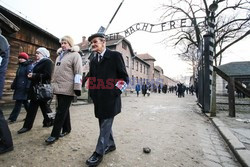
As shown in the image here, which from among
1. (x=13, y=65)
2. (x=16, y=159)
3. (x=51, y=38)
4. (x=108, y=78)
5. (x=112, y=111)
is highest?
(x=51, y=38)

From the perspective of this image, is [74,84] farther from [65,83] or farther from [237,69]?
Answer: [237,69]

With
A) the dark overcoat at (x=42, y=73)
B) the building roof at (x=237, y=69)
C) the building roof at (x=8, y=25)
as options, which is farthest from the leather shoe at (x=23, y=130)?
the building roof at (x=237, y=69)

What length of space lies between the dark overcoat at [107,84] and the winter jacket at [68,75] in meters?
0.53

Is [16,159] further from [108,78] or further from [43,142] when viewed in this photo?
[108,78]

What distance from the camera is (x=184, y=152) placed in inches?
98.8

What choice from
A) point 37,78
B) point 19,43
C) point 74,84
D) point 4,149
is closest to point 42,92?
point 37,78

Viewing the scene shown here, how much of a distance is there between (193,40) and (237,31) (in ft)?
13.4

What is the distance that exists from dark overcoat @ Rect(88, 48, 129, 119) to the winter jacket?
532 mm

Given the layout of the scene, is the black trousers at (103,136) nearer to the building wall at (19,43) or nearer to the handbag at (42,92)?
the handbag at (42,92)

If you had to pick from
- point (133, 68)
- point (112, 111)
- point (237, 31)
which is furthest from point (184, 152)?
point (133, 68)

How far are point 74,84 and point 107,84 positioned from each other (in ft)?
2.73

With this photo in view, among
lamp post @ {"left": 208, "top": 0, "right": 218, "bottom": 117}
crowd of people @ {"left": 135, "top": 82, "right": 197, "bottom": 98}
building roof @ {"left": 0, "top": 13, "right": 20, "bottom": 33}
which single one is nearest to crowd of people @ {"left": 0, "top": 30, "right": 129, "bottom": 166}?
building roof @ {"left": 0, "top": 13, "right": 20, "bottom": 33}

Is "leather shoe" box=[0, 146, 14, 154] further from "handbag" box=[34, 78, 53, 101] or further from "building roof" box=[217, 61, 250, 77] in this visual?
"building roof" box=[217, 61, 250, 77]

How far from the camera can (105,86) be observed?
7.11 feet
